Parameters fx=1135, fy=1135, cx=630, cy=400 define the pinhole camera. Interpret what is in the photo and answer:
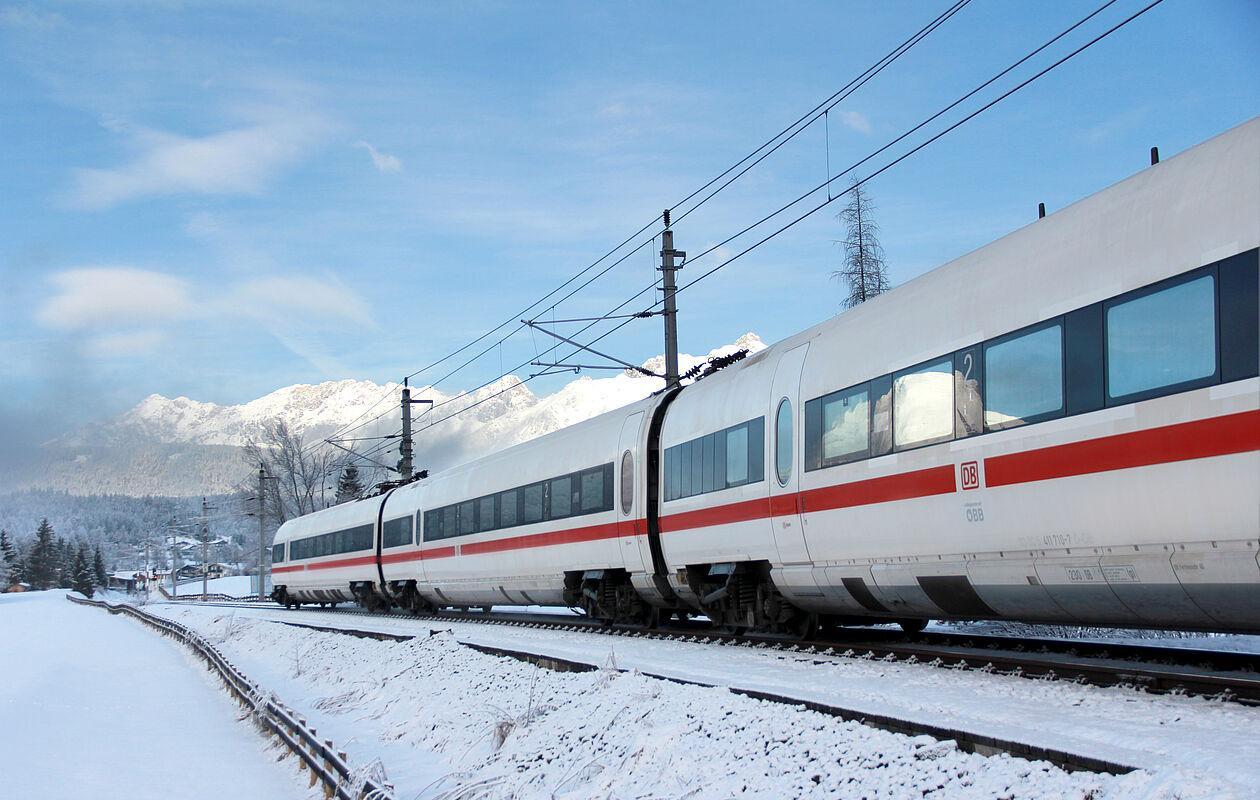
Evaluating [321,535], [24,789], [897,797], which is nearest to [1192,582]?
[897,797]

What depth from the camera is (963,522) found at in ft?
30.5

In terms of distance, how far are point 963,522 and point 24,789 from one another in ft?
32.1

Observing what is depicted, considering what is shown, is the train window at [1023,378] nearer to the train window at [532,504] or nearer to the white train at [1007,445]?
the white train at [1007,445]

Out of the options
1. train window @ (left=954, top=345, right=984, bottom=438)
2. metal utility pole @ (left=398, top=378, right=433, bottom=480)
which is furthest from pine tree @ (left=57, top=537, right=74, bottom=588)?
train window @ (left=954, top=345, right=984, bottom=438)

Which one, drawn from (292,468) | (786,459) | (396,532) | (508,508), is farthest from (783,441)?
(292,468)

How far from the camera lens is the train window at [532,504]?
19.4m

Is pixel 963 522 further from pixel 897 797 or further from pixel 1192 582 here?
pixel 897 797

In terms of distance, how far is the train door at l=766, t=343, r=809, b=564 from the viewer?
11875mm

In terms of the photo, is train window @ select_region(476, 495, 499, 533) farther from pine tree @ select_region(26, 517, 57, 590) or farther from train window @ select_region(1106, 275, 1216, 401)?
pine tree @ select_region(26, 517, 57, 590)

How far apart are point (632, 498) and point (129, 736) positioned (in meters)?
7.47

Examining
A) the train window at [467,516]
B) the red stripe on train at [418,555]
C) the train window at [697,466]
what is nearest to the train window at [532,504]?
the train window at [467,516]

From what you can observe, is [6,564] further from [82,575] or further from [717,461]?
[717,461]

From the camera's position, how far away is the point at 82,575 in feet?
465

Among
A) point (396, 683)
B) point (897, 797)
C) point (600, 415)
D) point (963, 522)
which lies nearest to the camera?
point (897, 797)
